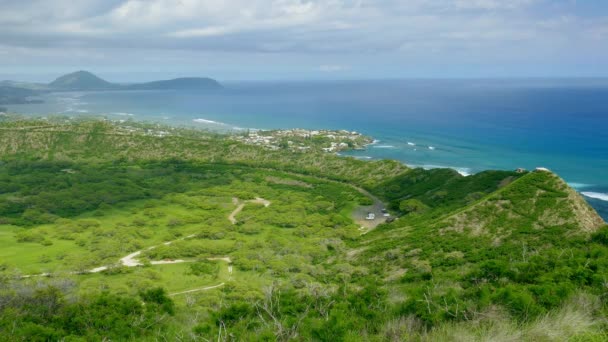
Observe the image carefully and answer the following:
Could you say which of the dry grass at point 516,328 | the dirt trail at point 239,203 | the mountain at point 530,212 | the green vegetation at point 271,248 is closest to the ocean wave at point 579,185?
the green vegetation at point 271,248

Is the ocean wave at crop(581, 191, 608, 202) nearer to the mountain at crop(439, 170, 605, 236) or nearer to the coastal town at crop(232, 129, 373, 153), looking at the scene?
the mountain at crop(439, 170, 605, 236)

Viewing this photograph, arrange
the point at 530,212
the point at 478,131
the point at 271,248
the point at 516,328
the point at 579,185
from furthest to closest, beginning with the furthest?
the point at 478,131 < the point at 579,185 < the point at 271,248 < the point at 530,212 < the point at 516,328

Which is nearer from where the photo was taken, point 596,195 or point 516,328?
point 516,328

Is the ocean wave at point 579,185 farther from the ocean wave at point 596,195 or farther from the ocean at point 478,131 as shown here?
the ocean wave at point 596,195

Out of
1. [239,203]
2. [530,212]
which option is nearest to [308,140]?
[239,203]

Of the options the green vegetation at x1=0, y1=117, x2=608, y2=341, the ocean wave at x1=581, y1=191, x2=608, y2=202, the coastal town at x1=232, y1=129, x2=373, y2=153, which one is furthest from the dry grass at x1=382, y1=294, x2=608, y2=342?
the coastal town at x1=232, y1=129, x2=373, y2=153

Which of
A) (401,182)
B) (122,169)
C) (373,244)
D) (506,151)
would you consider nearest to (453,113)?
(506,151)

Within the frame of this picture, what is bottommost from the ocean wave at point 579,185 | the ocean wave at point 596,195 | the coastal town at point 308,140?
the ocean wave at point 596,195

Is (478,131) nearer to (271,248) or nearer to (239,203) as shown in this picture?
(239,203)
